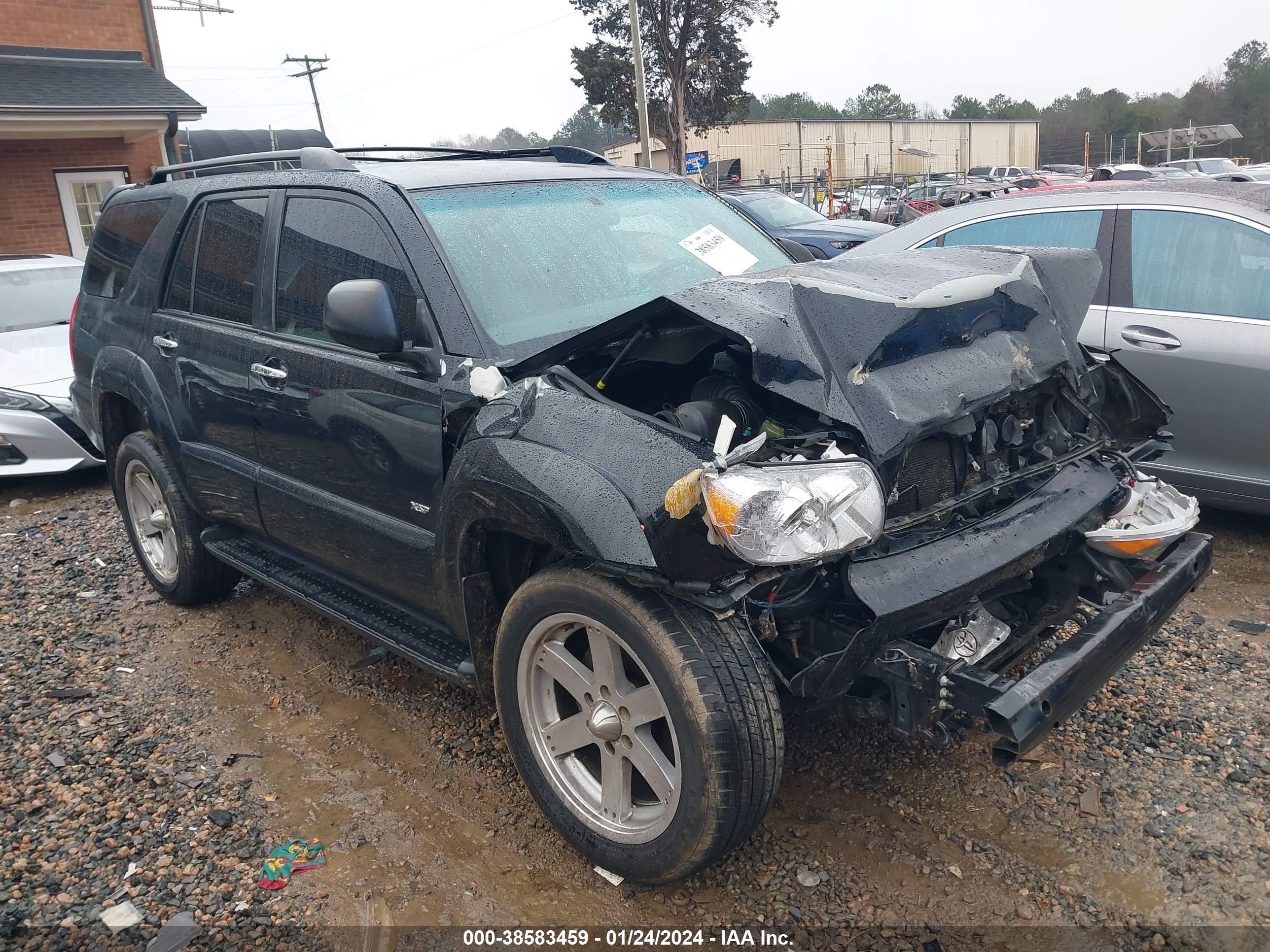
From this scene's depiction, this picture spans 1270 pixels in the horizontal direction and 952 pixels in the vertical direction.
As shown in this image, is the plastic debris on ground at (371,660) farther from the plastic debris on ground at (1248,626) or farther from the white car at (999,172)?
the white car at (999,172)

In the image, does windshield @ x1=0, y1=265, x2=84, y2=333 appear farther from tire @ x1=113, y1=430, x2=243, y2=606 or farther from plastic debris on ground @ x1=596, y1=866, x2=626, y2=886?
plastic debris on ground @ x1=596, y1=866, x2=626, y2=886

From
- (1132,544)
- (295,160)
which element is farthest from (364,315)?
(1132,544)

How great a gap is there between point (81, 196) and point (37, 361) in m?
9.78

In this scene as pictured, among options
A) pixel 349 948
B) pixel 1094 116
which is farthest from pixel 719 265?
pixel 1094 116

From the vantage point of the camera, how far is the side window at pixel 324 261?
3045mm

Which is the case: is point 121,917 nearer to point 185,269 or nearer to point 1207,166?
point 185,269

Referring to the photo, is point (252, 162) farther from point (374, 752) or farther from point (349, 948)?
point (349, 948)

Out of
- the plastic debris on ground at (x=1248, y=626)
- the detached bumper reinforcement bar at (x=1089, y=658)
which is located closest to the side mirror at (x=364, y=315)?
the detached bumper reinforcement bar at (x=1089, y=658)

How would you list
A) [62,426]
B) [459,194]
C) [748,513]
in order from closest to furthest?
[748,513] → [459,194] → [62,426]

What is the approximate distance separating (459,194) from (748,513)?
178cm

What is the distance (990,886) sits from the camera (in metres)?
2.55

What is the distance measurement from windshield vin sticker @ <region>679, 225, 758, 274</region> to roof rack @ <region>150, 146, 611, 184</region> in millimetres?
617

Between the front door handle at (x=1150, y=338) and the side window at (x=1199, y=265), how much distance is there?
0.13 meters

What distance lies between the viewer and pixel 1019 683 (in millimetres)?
2213
